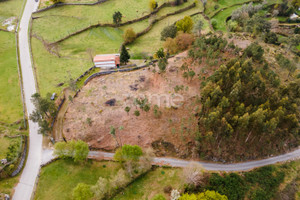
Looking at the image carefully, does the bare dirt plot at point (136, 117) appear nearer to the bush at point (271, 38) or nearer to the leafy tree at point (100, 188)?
the leafy tree at point (100, 188)

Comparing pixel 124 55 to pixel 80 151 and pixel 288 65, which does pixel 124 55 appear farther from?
pixel 288 65

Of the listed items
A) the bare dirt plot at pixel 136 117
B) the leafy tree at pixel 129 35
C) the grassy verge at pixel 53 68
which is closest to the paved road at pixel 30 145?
the grassy verge at pixel 53 68

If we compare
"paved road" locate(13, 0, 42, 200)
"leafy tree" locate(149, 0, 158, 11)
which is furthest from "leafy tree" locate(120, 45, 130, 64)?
"leafy tree" locate(149, 0, 158, 11)

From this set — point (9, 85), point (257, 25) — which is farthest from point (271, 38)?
point (9, 85)

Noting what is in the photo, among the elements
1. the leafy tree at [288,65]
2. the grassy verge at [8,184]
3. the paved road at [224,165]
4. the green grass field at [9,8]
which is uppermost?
the green grass field at [9,8]

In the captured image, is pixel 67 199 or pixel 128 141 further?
pixel 128 141

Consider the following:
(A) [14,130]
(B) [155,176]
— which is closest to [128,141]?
(B) [155,176]

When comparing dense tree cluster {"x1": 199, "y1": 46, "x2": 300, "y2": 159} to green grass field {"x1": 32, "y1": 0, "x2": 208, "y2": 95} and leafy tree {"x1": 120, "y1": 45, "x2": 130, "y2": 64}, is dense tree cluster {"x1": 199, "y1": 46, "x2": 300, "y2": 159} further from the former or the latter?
green grass field {"x1": 32, "y1": 0, "x2": 208, "y2": 95}

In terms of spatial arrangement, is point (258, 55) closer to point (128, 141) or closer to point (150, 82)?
point (150, 82)
